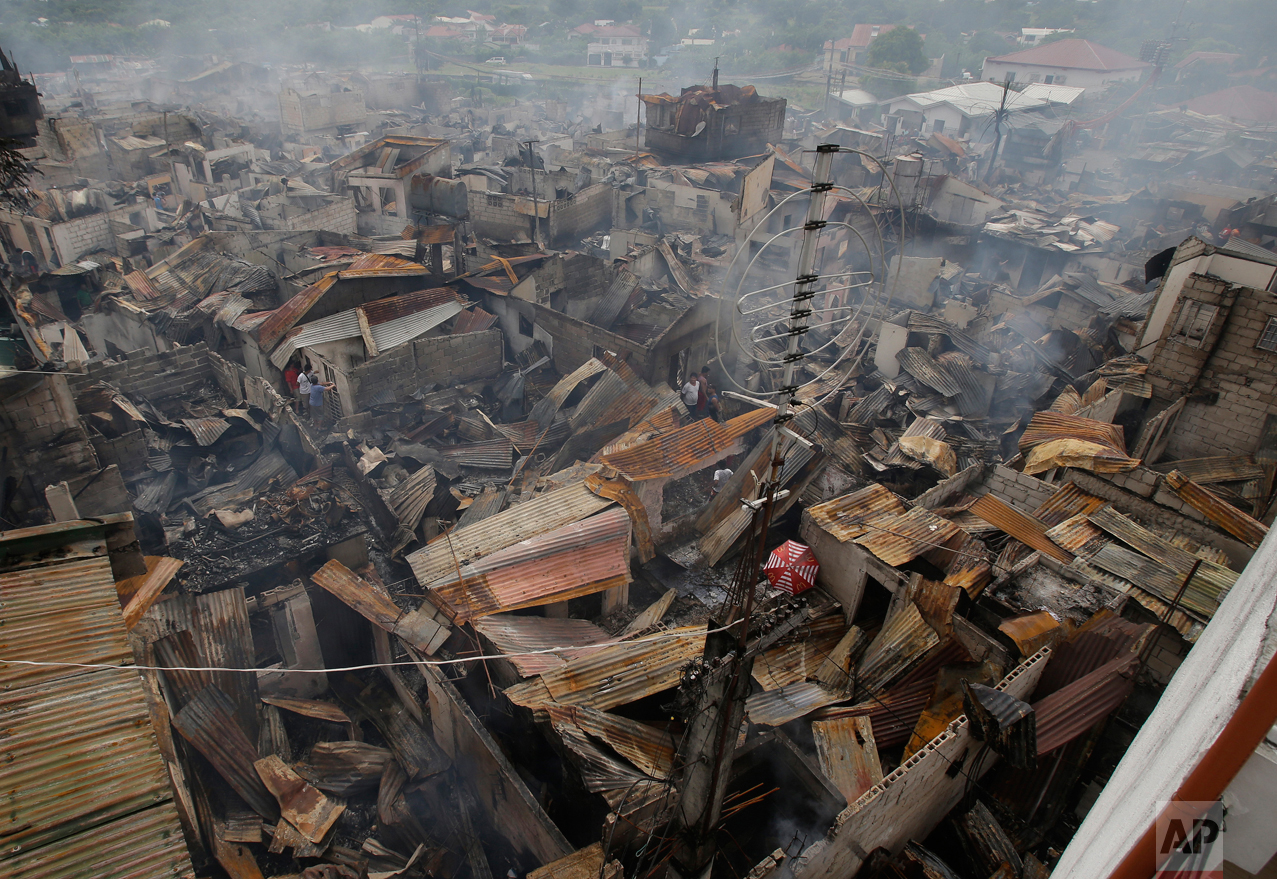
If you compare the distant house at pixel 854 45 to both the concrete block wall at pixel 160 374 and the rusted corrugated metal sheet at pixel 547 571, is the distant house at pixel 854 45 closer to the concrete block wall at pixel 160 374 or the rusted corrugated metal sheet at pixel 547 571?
the concrete block wall at pixel 160 374

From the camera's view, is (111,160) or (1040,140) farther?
(1040,140)

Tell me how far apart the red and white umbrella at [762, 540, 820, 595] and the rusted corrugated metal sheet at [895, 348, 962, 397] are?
1077 cm

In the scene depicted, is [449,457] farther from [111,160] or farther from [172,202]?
[111,160]

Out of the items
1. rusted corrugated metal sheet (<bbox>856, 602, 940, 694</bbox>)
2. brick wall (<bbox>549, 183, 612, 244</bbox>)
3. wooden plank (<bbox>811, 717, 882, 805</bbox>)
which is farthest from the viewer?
brick wall (<bbox>549, 183, 612, 244</bbox>)

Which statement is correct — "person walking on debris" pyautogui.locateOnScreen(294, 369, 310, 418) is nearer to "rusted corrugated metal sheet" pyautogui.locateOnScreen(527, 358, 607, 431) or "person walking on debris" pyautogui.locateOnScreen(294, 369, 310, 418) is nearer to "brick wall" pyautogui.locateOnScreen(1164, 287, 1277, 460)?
"rusted corrugated metal sheet" pyautogui.locateOnScreen(527, 358, 607, 431)

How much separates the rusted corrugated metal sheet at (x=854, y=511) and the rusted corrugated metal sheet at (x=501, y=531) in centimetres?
392

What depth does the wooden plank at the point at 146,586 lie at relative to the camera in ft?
34.2

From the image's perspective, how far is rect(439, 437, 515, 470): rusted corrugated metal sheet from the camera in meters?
17.8

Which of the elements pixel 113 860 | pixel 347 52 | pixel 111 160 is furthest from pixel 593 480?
pixel 347 52

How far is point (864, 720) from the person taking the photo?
996 cm

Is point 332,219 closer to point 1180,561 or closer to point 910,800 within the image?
point 910,800

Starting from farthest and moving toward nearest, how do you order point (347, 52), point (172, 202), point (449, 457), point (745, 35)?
point (745, 35)
point (347, 52)
point (172, 202)
point (449, 457)

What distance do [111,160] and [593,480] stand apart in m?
47.5

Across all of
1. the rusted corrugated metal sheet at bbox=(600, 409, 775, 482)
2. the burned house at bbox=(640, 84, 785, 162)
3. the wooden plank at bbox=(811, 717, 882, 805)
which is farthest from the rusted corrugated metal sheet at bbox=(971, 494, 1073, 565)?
the burned house at bbox=(640, 84, 785, 162)
